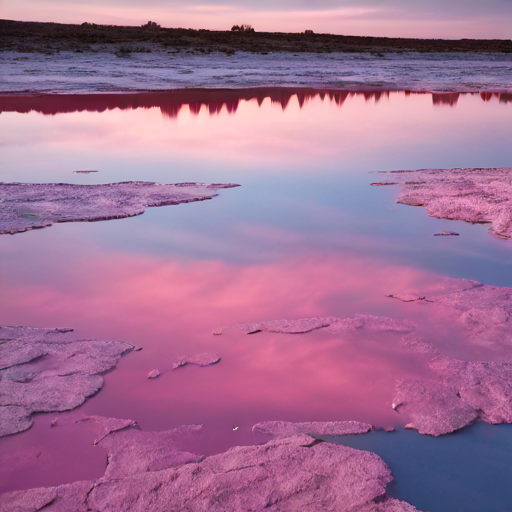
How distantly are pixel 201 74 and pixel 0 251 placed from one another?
20.2 m

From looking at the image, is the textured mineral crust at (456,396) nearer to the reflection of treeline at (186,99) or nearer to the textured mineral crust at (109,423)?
the textured mineral crust at (109,423)

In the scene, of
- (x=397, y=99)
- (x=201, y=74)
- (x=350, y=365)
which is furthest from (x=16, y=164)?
(x=201, y=74)

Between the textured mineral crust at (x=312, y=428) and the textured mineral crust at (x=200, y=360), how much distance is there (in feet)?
2.01

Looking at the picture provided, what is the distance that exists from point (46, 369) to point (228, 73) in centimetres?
2303

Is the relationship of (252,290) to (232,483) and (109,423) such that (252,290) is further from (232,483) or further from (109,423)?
(232,483)

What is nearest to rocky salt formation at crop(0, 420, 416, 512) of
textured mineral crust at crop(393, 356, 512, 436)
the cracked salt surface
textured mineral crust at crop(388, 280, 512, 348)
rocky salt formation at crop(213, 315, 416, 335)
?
textured mineral crust at crop(393, 356, 512, 436)

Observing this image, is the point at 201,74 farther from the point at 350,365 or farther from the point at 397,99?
the point at 350,365

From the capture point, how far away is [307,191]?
675 cm

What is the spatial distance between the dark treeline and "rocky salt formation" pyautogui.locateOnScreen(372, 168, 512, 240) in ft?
25.2

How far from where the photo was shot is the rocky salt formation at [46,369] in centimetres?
264

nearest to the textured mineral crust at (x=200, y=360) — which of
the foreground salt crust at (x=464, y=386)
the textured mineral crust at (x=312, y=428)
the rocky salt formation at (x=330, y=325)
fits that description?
the rocky salt formation at (x=330, y=325)

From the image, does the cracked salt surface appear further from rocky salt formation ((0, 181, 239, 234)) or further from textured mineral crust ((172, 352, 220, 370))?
textured mineral crust ((172, 352, 220, 370))

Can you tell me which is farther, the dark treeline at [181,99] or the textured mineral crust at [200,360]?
the dark treeline at [181,99]

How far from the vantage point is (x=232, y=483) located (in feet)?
7.07
